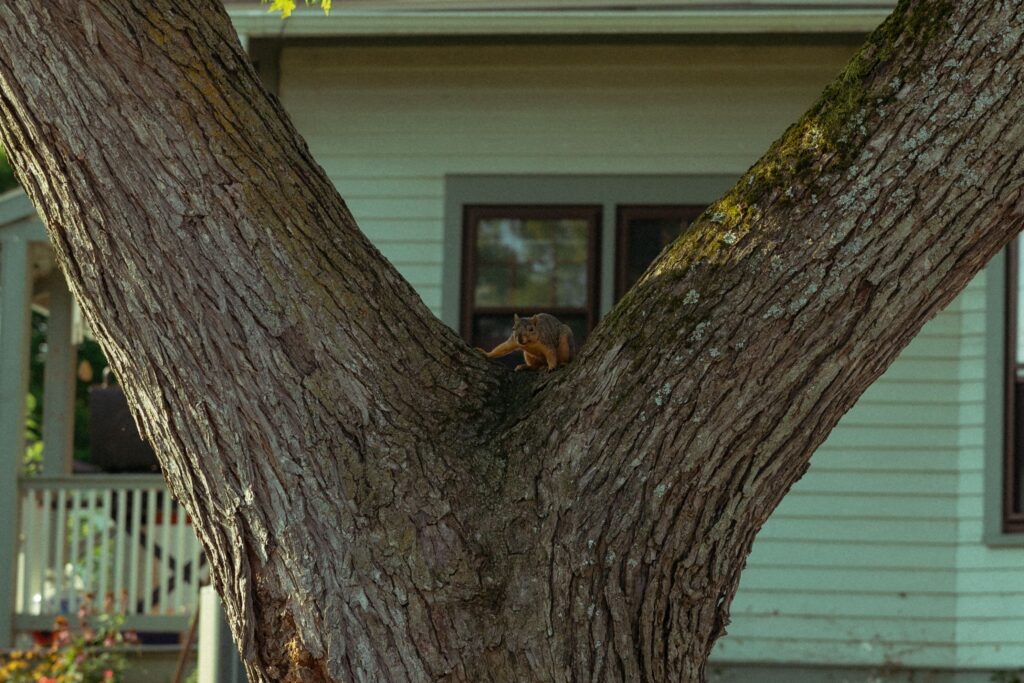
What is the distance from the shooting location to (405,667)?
264 centimetres

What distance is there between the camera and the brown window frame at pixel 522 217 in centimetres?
889

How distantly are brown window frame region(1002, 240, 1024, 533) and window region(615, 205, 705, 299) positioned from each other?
6.96 ft

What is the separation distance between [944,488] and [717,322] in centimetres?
642

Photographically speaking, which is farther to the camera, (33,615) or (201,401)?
(33,615)

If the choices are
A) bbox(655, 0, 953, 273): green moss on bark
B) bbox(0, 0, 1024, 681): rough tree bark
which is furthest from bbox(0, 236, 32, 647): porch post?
bbox(655, 0, 953, 273): green moss on bark

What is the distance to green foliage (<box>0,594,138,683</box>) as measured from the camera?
8.11 metres

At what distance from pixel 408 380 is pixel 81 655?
20.3 ft

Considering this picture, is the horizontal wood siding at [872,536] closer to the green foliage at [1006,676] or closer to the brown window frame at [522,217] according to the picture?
the green foliage at [1006,676]

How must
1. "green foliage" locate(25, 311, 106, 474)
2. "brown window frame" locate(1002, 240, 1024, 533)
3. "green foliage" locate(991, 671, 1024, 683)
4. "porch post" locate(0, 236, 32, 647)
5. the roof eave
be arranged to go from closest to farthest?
the roof eave, "green foliage" locate(991, 671, 1024, 683), "brown window frame" locate(1002, 240, 1024, 533), "porch post" locate(0, 236, 32, 647), "green foliage" locate(25, 311, 106, 474)

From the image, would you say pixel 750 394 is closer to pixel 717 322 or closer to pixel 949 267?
pixel 717 322

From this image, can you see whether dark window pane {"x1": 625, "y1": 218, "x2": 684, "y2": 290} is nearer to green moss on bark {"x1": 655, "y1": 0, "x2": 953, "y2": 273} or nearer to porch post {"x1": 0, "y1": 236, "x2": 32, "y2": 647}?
porch post {"x1": 0, "y1": 236, "x2": 32, "y2": 647}

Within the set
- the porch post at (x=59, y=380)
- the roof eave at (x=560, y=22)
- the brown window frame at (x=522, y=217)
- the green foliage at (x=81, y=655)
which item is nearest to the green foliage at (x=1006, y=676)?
the brown window frame at (x=522, y=217)

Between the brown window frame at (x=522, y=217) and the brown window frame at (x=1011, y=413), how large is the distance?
Result: 271cm

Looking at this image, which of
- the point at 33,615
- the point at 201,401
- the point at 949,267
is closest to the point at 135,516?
the point at 33,615
